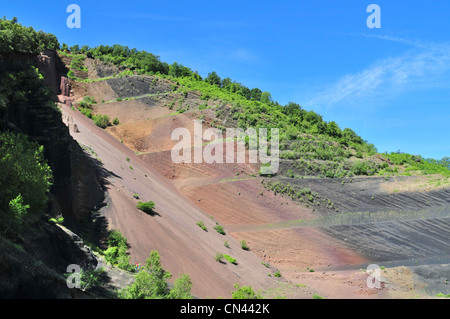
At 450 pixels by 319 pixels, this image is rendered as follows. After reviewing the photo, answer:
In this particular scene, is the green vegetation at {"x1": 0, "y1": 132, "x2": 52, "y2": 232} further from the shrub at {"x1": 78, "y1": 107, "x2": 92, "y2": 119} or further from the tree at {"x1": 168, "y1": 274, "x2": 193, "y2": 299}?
the shrub at {"x1": 78, "y1": 107, "x2": 92, "y2": 119}

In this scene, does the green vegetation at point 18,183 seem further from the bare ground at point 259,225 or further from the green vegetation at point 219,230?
the green vegetation at point 219,230

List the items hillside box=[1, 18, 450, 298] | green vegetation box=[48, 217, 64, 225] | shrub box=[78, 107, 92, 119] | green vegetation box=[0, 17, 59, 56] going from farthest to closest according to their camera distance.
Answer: shrub box=[78, 107, 92, 119] → hillside box=[1, 18, 450, 298] → green vegetation box=[0, 17, 59, 56] → green vegetation box=[48, 217, 64, 225]

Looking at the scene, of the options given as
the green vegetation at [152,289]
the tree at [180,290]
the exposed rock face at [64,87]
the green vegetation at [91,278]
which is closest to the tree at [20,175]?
the green vegetation at [91,278]

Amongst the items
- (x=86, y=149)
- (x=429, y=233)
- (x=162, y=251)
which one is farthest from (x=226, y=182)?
(x=429, y=233)

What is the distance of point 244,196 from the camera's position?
108 ft

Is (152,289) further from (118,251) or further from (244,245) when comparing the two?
(244,245)

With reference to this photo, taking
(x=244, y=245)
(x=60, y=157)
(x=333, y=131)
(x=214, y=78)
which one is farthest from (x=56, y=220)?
(x=214, y=78)

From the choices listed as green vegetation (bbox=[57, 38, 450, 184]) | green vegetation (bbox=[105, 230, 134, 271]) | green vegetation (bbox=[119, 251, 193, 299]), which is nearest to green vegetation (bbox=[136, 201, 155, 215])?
green vegetation (bbox=[105, 230, 134, 271])

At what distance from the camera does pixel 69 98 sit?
→ 42.1 meters

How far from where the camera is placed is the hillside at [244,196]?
20609 mm

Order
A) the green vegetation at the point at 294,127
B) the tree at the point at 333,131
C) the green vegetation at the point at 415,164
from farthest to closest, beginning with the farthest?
the tree at the point at 333,131, the green vegetation at the point at 294,127, the green vegetation at the point at 415,164

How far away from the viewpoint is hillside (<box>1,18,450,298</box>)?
67.6 ft

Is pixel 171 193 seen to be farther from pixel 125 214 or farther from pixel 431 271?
pixel 431 271

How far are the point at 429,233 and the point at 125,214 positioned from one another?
79.7 ft
